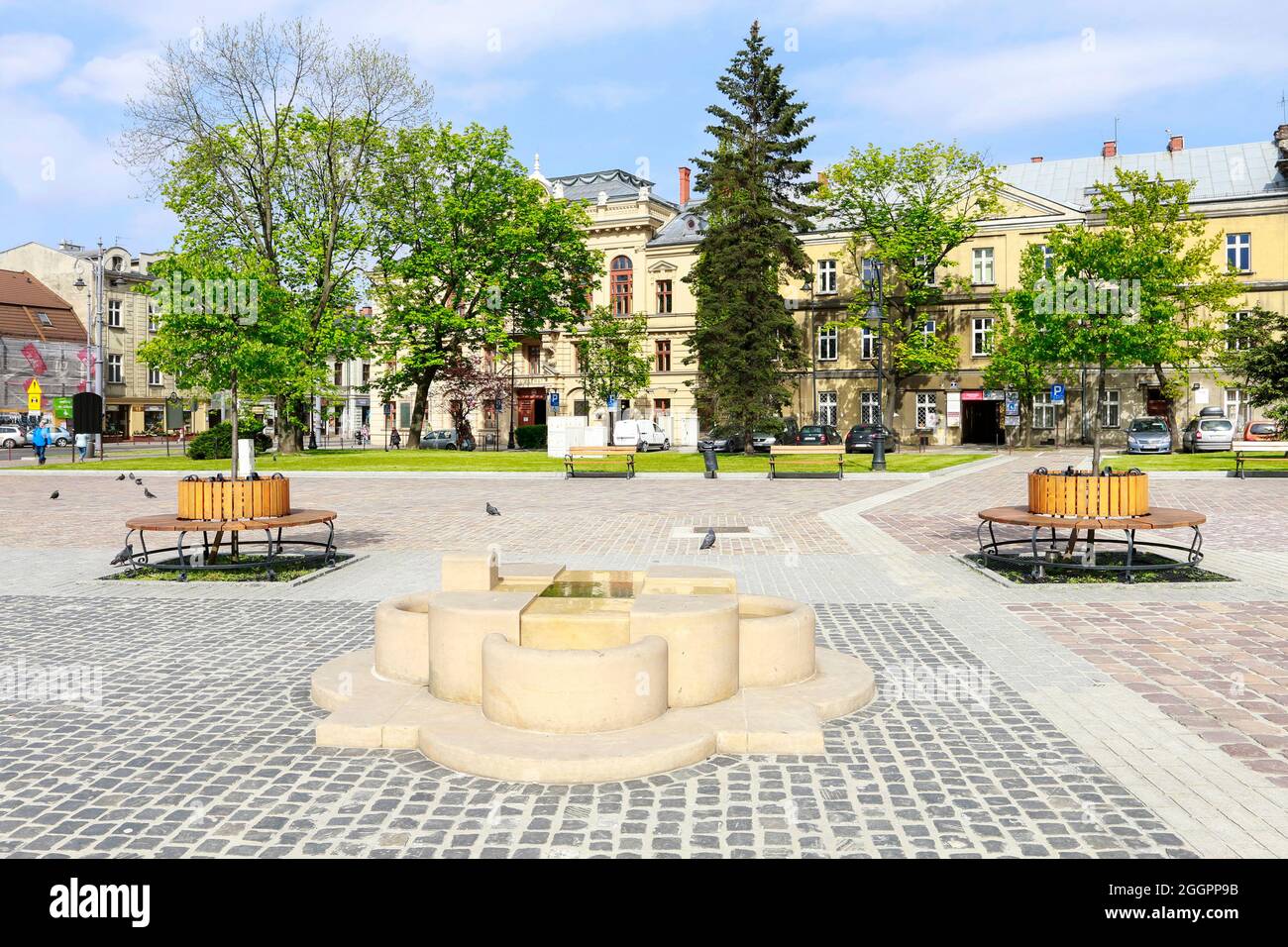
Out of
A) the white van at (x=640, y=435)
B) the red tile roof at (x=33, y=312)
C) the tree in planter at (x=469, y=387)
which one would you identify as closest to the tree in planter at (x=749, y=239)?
the white van at (x=640, y=435)

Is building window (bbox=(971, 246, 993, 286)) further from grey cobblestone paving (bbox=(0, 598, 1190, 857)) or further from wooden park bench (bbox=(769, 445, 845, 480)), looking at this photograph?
grey cobblestone paving (bbox=(0, 598, 1190, 857))

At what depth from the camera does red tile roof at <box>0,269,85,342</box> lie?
2542 inches

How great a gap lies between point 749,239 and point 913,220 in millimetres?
15255

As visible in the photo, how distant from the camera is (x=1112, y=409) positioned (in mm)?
53781

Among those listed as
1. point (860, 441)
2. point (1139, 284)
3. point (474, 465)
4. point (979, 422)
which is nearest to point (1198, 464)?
point (1139, 284)

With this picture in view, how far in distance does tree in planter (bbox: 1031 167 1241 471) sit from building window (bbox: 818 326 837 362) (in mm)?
13755

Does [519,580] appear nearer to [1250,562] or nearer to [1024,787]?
[1024,787]

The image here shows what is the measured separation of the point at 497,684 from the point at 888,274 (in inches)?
2104

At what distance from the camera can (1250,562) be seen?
37.8ft

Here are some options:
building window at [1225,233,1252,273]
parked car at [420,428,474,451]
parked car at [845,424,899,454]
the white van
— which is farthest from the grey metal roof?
parked car at [420,428,474,451]

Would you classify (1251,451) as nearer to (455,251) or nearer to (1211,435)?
(1211,435)
